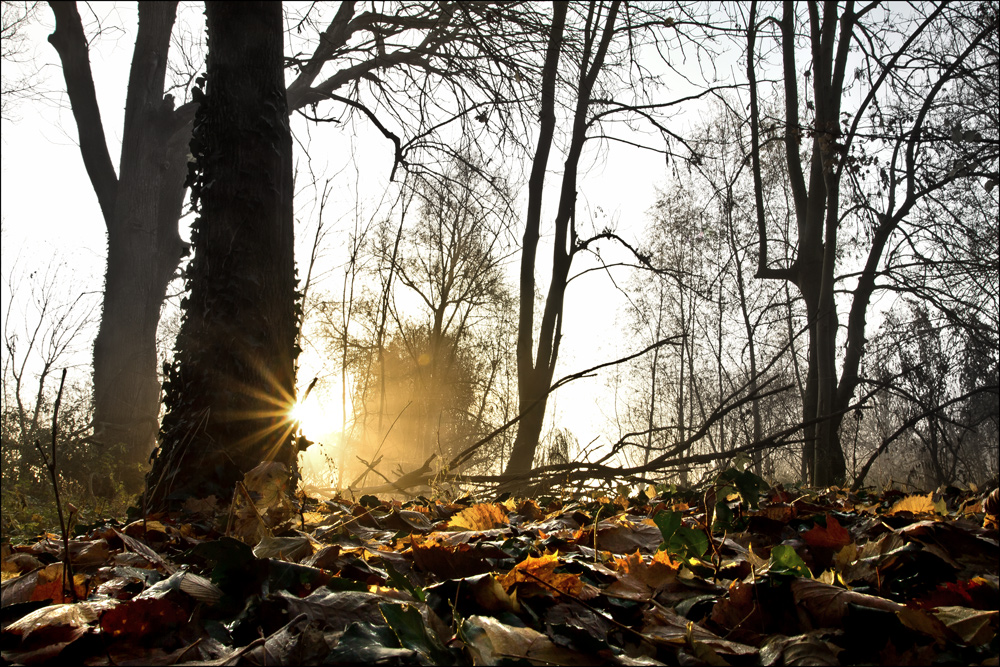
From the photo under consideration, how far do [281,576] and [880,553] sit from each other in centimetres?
122

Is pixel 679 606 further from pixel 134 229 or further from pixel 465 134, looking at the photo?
pixel 134 229

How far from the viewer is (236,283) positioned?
2.95 meters

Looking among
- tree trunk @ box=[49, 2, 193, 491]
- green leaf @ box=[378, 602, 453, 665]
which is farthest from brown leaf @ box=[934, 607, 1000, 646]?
tree trunk @ box=[49, 2, 193, 491]

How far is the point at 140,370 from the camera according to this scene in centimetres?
1034

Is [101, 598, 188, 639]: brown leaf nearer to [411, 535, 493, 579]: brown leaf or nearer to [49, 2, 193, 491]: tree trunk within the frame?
[411, 535, 493, 579]: brown leaf

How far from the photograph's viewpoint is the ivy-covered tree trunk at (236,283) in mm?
2789

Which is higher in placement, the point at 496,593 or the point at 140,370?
the point at 140,370

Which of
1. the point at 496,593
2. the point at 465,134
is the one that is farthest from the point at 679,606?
the point at 465,134

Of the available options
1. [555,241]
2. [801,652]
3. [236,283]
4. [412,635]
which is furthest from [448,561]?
[555,241]

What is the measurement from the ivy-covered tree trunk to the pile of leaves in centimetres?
112

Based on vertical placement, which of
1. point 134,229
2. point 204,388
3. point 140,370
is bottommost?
point 204,388

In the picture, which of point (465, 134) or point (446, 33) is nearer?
point (446, 33)

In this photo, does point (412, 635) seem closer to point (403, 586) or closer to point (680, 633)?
point (403, 586)

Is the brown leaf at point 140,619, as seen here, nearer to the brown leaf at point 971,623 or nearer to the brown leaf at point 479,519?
the brown leaf at point 479,519
